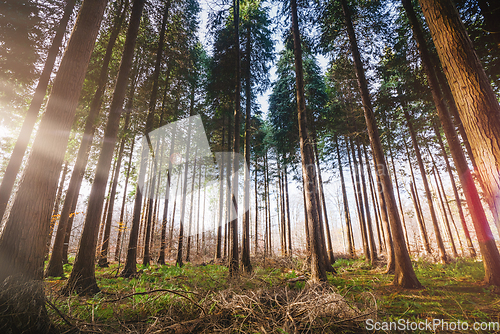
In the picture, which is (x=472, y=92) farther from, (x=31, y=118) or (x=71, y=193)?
(x=31, y=118)

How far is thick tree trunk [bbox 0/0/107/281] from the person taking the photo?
2.21m

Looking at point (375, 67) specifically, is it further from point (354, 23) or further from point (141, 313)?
point (141, 313)

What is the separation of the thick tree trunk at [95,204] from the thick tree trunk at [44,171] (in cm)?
203

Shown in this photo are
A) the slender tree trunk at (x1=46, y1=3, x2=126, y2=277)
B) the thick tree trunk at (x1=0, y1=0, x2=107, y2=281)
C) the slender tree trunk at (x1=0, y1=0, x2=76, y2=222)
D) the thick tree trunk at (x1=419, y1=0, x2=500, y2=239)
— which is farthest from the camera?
the slender tree trunk at (x1=0, y1=0, x2=76, y2=222)

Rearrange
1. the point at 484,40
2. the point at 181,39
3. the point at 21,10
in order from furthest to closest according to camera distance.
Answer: the point at 181,39 < the point at 21,10 < the point at 484,40

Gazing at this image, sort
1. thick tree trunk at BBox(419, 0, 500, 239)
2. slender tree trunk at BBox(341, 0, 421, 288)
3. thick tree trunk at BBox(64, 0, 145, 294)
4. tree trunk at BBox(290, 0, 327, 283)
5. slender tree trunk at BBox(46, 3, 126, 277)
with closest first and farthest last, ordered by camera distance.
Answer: thick tree trunk at BBox(419, 0, 500, 239) → thick tree trunk at BBox(64, 0, 145, 294) → slender tree trunk at BBox(341, 0, 421, 288) → tree trunk at BBox(290, 0, 327, 283) → slender tree trunk at BBox(46, 3, 126, 277)

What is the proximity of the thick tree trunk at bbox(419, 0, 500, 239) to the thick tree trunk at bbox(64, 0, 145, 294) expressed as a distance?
711cm

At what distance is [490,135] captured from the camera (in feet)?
7.64

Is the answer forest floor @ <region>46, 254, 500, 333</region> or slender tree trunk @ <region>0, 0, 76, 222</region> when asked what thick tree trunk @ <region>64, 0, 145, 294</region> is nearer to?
forest floor @ <region>46, 254, 500, 333</region>

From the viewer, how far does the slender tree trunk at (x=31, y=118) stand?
23.3ft

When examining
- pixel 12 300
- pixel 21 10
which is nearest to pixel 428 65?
pixel 12 300

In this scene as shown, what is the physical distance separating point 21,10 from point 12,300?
12.2 metres

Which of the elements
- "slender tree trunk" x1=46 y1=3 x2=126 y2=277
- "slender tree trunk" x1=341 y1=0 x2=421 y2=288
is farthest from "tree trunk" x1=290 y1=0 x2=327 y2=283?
"slender tree trunk" x1=46 y1=3 x2=126 y2=277

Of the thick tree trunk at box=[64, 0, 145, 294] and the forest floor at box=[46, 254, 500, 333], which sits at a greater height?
the thick tree trunk at box=[64, 0, 145, 294]
